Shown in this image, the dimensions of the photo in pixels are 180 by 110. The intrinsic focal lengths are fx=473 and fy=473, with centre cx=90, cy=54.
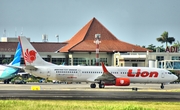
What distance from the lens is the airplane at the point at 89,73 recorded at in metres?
67.9

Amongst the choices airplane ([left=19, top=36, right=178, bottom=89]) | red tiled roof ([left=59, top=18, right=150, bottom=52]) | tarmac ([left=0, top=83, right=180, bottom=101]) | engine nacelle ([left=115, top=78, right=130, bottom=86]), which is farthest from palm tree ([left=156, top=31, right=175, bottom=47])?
tarmac ([left=0, top=83, right=180, bottom=101])

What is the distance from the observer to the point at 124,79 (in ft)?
225

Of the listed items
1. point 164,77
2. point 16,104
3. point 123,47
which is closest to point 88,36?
point 123,47

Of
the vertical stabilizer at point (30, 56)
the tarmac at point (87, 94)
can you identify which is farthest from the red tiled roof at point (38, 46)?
the tarmac at point (87, 94)

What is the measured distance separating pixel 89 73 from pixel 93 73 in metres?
0.74

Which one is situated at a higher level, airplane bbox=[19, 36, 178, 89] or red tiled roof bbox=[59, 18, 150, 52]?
red tiled roof bbox=[59, 18, 150, 52]

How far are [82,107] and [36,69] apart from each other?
33.4 metres

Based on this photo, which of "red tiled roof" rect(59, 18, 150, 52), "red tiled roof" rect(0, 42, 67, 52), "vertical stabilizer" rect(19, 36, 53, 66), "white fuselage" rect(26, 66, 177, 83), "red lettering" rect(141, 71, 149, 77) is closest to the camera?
"white fuselage" rect(26, 66, 177, 83)

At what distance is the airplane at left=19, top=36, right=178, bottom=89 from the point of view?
6788 cm

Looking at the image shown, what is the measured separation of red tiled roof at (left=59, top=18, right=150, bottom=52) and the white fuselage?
59.1 metres

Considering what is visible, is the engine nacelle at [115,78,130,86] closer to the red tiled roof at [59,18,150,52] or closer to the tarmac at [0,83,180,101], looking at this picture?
the tarmac at [0,83,180,101]

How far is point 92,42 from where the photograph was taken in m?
137

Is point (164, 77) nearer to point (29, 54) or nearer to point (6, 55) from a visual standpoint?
point (29, 54)

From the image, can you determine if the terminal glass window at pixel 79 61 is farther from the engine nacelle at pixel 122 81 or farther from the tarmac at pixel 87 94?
the tarmac at pixel 87 94
